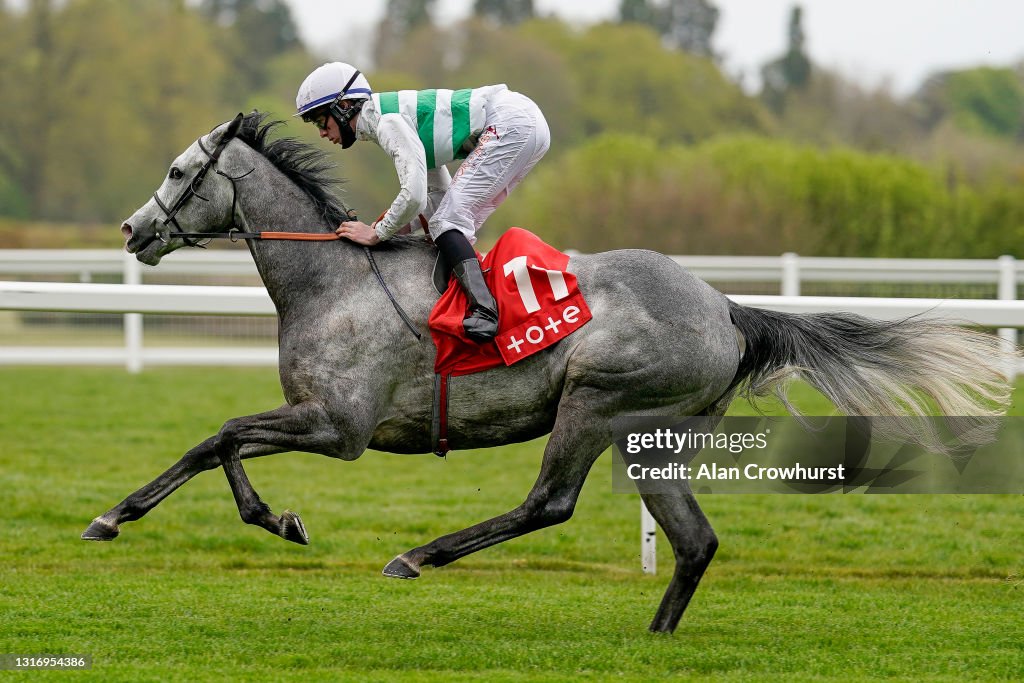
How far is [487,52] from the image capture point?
6003cm

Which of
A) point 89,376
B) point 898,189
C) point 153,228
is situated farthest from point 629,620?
point 898,189

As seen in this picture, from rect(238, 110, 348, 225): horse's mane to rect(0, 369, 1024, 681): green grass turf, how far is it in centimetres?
154

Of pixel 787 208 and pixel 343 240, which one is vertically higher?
pixel 343 240

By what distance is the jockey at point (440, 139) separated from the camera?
4.71 metres

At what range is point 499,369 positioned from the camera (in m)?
4.69

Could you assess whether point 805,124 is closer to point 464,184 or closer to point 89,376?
point 89,376

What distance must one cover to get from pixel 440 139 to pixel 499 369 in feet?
2.93

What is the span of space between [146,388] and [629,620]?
8.03 metres

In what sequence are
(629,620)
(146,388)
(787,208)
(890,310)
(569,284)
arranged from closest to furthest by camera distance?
(569,284) < (629,620) < (890,310) < (146,388) < (787,208)

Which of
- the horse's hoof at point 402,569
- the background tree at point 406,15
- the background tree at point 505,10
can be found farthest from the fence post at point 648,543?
the background tree at point 505,10

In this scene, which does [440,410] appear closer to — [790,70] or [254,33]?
[790,70]

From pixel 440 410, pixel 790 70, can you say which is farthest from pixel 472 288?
pixel 790 70

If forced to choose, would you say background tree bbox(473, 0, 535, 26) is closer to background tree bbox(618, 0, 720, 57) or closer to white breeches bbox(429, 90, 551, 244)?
background tree bbox(618, 0, 720, 57)

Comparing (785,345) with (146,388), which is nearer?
(785,345)
